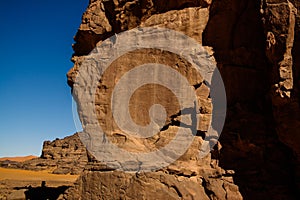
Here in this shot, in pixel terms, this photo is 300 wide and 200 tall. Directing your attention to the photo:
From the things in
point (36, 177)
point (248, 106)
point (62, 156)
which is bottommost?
point (36, 177)

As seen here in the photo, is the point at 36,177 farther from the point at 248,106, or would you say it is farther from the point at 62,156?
the point at 248,106

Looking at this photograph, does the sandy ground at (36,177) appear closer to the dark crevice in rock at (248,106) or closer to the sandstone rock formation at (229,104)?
the sandstone rock formation at (229,104)

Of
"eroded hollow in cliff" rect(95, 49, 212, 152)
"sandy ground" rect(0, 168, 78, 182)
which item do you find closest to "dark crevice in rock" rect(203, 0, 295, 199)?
"eroded hollow in cliff" rect(95, 49, 212, 152)

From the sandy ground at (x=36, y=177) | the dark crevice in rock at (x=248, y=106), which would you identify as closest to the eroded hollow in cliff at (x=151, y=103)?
the dark crevice in rock at (x=248, y=106)

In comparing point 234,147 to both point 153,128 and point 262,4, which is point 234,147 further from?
point 262,4

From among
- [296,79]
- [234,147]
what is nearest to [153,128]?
[234,147]

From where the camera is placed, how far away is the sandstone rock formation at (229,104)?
8180 mm

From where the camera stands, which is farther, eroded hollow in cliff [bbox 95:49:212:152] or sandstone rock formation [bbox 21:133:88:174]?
sandstone rock formation [bbox 21:133:88:174]

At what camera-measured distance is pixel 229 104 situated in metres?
9.76

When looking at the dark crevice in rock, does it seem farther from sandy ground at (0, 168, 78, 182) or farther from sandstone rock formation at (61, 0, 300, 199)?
sandy ground at (0, 168, 78, 182)

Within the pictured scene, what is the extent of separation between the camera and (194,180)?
27.7 feet

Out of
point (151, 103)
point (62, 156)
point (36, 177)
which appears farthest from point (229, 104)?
point (62, 156)

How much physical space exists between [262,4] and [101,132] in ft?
20.1

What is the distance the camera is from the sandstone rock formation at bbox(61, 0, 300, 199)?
8180 millimetres
